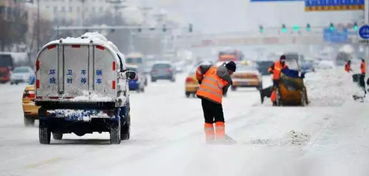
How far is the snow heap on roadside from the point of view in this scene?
41737mm

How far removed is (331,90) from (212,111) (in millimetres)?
27989

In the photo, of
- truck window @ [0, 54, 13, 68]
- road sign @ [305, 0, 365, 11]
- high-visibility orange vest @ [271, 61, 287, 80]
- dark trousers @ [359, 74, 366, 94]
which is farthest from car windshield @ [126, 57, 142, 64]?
high-visibility orange vest @ [271, 61, 287, 80]

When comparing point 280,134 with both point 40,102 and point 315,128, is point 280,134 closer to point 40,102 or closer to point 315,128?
point 315,128

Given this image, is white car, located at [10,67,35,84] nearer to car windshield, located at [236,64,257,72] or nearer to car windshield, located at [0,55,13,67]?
car windshield, located at [0,55,13,67]

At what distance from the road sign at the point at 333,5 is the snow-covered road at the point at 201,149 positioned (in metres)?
31.4

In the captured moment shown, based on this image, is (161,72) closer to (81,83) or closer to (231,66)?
(81,83)

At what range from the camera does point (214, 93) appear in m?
20.6

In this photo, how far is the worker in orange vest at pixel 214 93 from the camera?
67.3ft

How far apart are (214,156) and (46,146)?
Result: 4077 mm

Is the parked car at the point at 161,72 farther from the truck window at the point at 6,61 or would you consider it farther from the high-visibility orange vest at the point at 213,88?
the high-visibility orange vest at the point at 213,88

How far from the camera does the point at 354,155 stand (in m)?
16.9

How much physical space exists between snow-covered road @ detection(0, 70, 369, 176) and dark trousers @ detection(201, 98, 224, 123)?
1.79 ft

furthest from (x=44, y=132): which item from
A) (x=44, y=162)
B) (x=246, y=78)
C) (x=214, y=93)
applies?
(x=246, y=78)

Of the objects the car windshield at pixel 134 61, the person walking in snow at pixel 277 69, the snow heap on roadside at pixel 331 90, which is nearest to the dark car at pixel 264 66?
the car windshield at pixel 134 61
